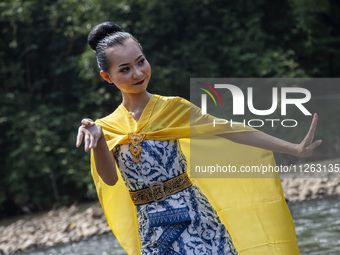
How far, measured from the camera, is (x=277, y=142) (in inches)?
80.7

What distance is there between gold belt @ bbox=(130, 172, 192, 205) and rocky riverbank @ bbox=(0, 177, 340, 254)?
5156 mm

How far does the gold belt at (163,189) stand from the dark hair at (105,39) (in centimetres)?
46

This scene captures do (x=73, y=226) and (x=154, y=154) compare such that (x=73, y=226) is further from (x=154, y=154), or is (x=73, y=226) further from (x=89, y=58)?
(x=154, y=154)

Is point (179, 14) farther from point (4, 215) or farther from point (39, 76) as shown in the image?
point (4, 215)

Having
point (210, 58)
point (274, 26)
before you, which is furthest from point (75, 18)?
point (274, 26)

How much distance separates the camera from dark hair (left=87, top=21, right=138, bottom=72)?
201 cm

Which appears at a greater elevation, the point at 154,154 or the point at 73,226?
the point at 154,154

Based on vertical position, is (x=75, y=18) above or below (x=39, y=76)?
above

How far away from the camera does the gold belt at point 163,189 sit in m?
1.93

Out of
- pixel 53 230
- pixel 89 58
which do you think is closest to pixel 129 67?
pixel 53 230

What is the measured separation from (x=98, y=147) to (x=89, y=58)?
306 inches

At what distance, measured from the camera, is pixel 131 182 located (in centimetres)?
199

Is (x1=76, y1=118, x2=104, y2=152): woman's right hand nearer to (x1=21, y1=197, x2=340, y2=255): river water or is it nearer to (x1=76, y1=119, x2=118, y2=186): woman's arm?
(x1=76, y1=119, x2=118, y2=186): woman's arm

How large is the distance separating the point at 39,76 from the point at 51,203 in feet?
9.26
